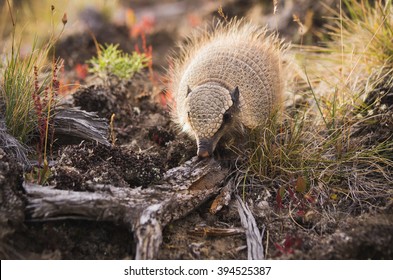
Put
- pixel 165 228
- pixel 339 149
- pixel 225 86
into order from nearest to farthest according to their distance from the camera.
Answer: pixel 165 228 → pixel 339 149 → pixel 225 86

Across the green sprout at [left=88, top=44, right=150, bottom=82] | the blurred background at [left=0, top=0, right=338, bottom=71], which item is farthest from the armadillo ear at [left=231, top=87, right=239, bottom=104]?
the blurred background at [left=0, top=0, right=338, bottom=71]

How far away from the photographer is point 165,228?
12.5ft

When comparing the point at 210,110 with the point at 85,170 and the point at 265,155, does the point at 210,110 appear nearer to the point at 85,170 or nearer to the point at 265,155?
the point at 265,155

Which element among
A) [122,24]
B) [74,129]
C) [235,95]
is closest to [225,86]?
[235,95]

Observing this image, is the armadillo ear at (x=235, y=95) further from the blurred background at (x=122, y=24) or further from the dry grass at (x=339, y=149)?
the blurred background at (x=122, y=24)

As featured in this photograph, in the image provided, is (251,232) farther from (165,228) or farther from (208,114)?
(208,114)

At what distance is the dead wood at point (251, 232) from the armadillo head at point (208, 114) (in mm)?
539

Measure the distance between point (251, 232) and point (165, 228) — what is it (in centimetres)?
66

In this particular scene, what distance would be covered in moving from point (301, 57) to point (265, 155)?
2385 millimetres

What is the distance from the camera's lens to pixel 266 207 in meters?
4.22

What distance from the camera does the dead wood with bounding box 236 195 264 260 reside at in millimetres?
3657

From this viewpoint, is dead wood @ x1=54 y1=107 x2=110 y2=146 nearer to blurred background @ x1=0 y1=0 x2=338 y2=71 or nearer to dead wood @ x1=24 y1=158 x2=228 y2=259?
dead wood @ x1=24 y1=158 x2=228 y2=259
